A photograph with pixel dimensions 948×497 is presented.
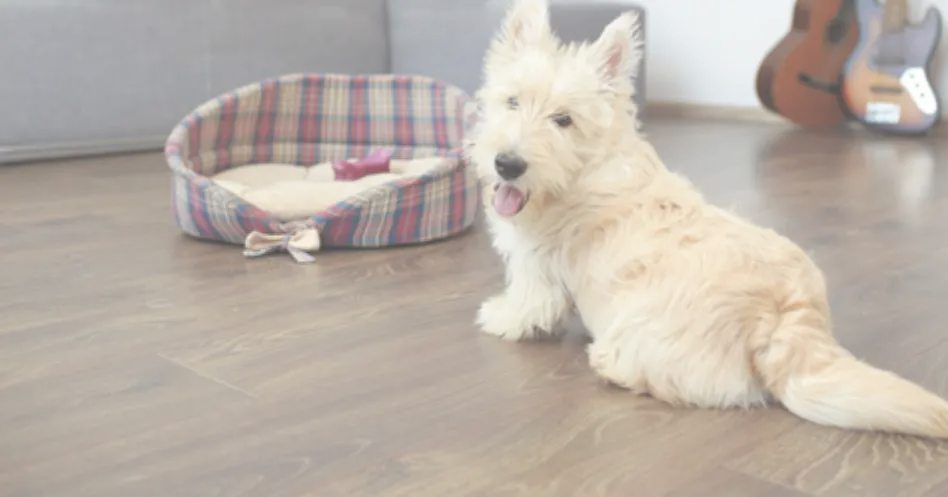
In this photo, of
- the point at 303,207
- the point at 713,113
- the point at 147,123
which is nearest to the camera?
the point at 303,207

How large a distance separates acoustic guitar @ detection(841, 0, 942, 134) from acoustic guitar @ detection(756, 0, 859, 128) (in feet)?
0.29

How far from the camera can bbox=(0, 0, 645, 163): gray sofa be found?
393 centimetres

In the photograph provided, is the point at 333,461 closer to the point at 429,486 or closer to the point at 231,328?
the point at 429,486

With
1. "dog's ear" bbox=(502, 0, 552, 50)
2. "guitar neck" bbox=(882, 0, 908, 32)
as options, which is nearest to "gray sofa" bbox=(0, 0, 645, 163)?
"guitar neck" bbox=(882, 0, 908, 32)

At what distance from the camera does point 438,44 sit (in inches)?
182

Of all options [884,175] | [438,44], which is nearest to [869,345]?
[884,175]

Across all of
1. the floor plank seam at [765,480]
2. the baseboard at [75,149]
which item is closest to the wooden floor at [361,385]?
the floor plank seam at [765,480]

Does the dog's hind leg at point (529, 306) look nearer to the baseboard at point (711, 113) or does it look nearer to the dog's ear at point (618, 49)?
the dog's ear at point (618, 49)

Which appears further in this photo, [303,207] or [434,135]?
[434,135]

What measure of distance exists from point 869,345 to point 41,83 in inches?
135

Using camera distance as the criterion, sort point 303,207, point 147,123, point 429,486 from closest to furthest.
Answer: point 429,486
point 303,207
point 147,123

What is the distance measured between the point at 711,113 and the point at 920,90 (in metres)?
1.33

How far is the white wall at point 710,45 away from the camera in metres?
5.41

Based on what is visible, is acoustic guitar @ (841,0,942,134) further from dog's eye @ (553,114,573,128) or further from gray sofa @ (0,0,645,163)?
dog's eye @ (553,114,573,128)
